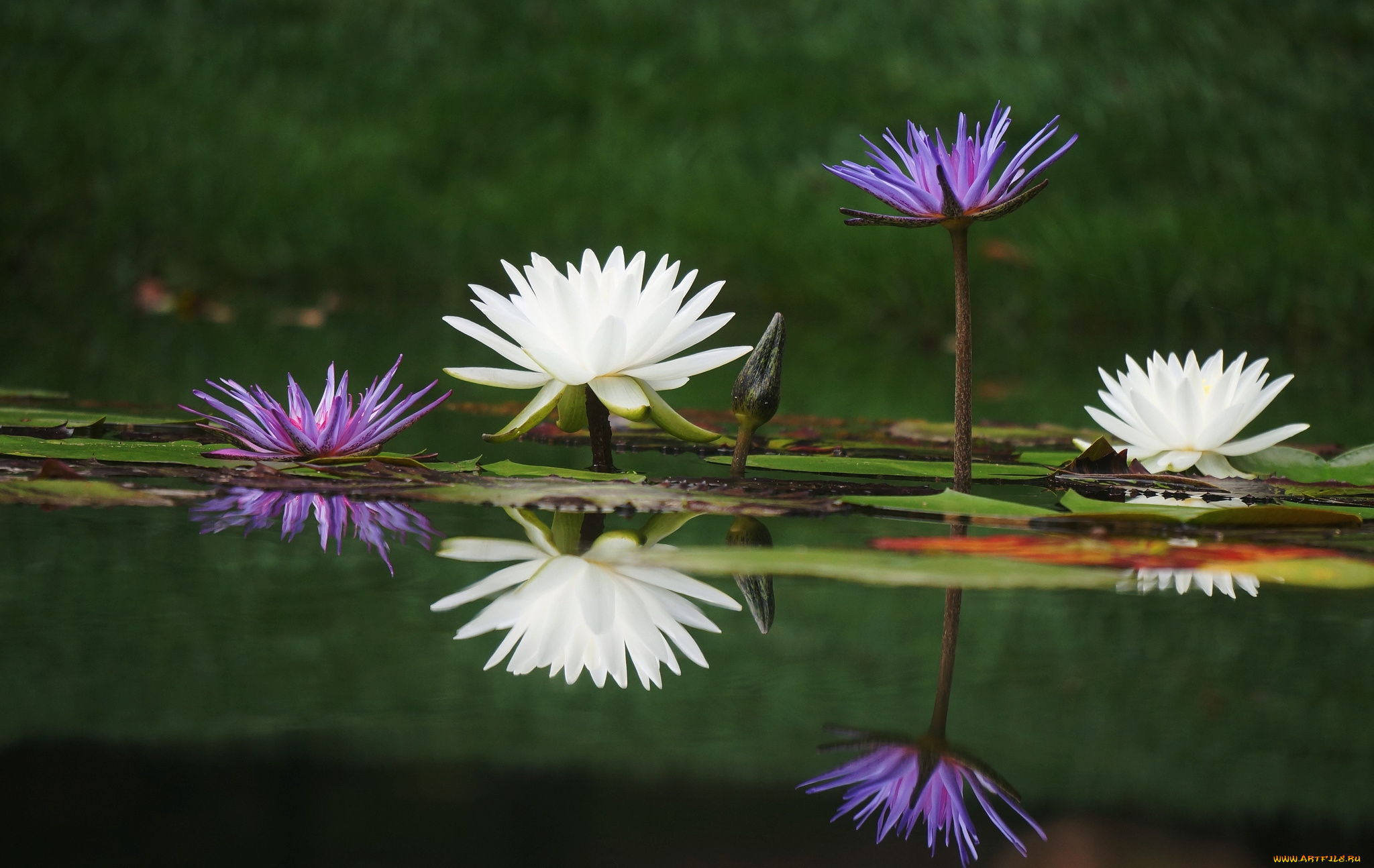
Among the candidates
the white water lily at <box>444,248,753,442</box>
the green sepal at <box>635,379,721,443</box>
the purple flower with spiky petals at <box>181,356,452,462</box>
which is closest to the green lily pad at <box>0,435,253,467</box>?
the purple flower with spiky petals at <box>181,356,452,462</box>

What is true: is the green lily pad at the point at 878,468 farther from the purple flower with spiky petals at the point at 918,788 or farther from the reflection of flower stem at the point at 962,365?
Answer: the purple flower with spiky petals at the point at 918,788

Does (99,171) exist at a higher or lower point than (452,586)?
higher

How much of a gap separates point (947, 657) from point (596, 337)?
21.6 inches

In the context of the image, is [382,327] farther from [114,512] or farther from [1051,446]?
[114,512]

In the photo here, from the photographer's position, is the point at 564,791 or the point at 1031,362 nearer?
the point at 564,791

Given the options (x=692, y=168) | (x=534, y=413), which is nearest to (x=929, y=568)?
(x=534, y=413)

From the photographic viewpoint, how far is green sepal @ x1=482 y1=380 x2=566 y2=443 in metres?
1.27

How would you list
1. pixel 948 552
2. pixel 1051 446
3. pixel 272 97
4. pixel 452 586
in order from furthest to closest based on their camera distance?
1. pixel 272 97
2. pixel 1051 446
3. pixel 948 552
4. pixel 452 586

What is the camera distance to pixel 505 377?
129 cm

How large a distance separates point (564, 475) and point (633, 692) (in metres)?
0.59

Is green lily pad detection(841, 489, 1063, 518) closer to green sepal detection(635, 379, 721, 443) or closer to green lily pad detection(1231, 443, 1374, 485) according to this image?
green sepal detection(635, 379, 721, 443)

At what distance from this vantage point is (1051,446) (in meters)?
1.94

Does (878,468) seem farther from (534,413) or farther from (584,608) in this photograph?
(584,608)

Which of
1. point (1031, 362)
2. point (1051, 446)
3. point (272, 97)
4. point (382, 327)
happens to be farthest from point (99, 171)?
point (1051, 446)
